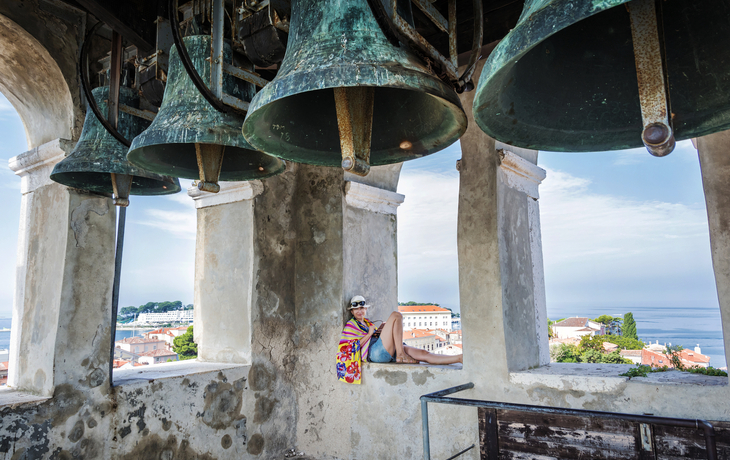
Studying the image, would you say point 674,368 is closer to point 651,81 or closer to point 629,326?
point 651,81

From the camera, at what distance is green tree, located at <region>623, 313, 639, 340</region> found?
7.54 meters

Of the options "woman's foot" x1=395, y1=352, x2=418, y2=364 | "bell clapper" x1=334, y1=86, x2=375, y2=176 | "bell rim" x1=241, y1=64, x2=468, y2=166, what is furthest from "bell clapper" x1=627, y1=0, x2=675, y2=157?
"woman's foot" x1=395, y1=352, x2=418, y2=364

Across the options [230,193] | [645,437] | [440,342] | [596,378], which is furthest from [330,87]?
[440,342]

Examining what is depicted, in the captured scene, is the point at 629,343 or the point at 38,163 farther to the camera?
the point at 629,343

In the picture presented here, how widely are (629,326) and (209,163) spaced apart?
25.7ft

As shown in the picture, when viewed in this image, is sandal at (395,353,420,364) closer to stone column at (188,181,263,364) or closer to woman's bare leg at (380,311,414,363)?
woman's bare leg at (380,311,414,363)

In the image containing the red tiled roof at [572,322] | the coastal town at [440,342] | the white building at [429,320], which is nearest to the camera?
the coastal town at [440,342]

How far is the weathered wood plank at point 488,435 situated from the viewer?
9.09 ft

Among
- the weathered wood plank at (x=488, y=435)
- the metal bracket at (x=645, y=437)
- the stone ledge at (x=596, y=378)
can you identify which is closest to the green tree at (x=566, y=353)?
the stone ledge at (x=596, y=378)

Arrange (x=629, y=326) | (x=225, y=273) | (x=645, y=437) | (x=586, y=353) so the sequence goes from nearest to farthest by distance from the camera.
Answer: (x=645, y=437) < (x=225, y=273) < (x=586, y=353) < (x=629, y=326)

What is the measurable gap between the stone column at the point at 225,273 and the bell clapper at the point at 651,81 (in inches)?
129

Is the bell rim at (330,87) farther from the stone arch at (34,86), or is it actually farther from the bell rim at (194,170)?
the stone arch at (34,86)

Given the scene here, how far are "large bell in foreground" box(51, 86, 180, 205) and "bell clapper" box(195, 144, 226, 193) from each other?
531 millimetres

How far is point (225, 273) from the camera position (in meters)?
3.99
